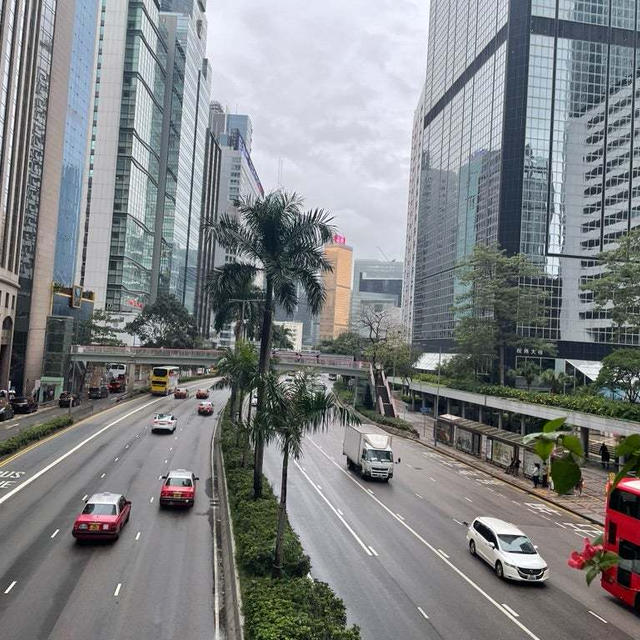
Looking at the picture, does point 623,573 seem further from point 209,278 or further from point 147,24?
point 147,24

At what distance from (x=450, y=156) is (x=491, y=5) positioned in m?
28.7

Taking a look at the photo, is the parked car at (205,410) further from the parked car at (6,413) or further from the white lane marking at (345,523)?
the white lane marking at (345,523)

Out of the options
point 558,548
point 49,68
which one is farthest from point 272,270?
point 49,68

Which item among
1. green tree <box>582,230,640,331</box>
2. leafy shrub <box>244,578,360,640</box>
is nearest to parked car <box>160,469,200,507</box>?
leafy shrub <box>244,578,360,640</box>

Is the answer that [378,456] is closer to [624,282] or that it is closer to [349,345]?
[624,282]

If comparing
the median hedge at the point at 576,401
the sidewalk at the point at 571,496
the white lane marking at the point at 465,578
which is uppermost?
the median hedge at the point at 576,401

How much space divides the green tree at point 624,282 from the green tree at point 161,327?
212ft

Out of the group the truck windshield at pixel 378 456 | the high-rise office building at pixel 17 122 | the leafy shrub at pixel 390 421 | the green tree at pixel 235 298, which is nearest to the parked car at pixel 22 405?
the high-rise office building at pixel 17 122

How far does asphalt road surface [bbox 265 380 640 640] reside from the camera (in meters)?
15.6

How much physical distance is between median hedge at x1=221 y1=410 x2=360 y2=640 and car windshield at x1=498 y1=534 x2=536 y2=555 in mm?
7129

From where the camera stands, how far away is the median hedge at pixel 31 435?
35.8 metres

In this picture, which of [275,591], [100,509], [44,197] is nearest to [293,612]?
[275,591]

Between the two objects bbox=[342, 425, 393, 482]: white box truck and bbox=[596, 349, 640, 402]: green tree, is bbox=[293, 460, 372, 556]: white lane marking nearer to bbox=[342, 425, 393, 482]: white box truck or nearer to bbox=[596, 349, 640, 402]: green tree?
bbox=[342, 425, 393, 482]: white box truck

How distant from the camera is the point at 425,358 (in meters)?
110
